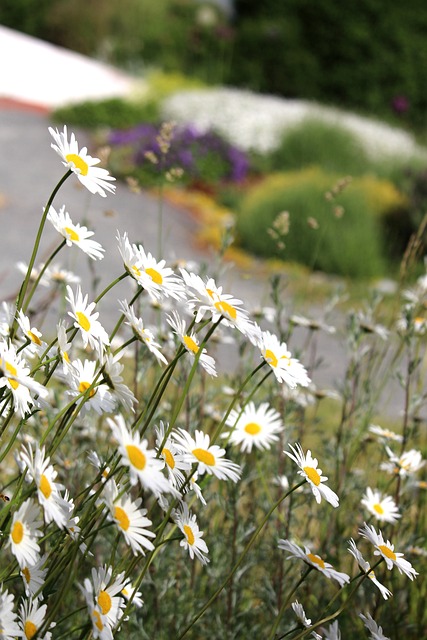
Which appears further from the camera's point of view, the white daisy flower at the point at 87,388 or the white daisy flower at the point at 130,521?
the white daisy flower at the point at 87,388

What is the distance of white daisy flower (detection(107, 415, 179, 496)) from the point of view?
1.17 m

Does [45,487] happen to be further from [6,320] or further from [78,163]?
[78,163]

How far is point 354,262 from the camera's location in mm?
8914

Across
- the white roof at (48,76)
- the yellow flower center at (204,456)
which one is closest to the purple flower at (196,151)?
the white roof at (48,76)

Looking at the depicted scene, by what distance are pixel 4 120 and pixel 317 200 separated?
4.54 meters

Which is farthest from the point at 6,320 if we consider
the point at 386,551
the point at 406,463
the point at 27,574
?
the point at 406,463

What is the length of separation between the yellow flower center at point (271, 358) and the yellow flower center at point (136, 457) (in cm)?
37

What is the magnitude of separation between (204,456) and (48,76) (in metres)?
14.1

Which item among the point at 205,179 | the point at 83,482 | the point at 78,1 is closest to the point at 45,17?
the point at 78,1

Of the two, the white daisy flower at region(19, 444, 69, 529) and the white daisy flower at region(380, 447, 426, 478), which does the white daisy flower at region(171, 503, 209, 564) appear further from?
the white daisy flower at region(380, 447, 426, 478)

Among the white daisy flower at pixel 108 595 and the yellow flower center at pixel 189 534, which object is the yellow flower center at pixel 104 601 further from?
the yellow flower center at pixel 189 534

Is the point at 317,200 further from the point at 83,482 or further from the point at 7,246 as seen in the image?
the point at 83,482

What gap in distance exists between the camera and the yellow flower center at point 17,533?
4.08ft

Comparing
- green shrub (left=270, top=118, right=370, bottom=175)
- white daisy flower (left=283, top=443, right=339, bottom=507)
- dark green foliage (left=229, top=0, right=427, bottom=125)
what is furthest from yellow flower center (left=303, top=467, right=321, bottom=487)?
dark green foliage (left=229, top=0, right=427, bottom=125)
